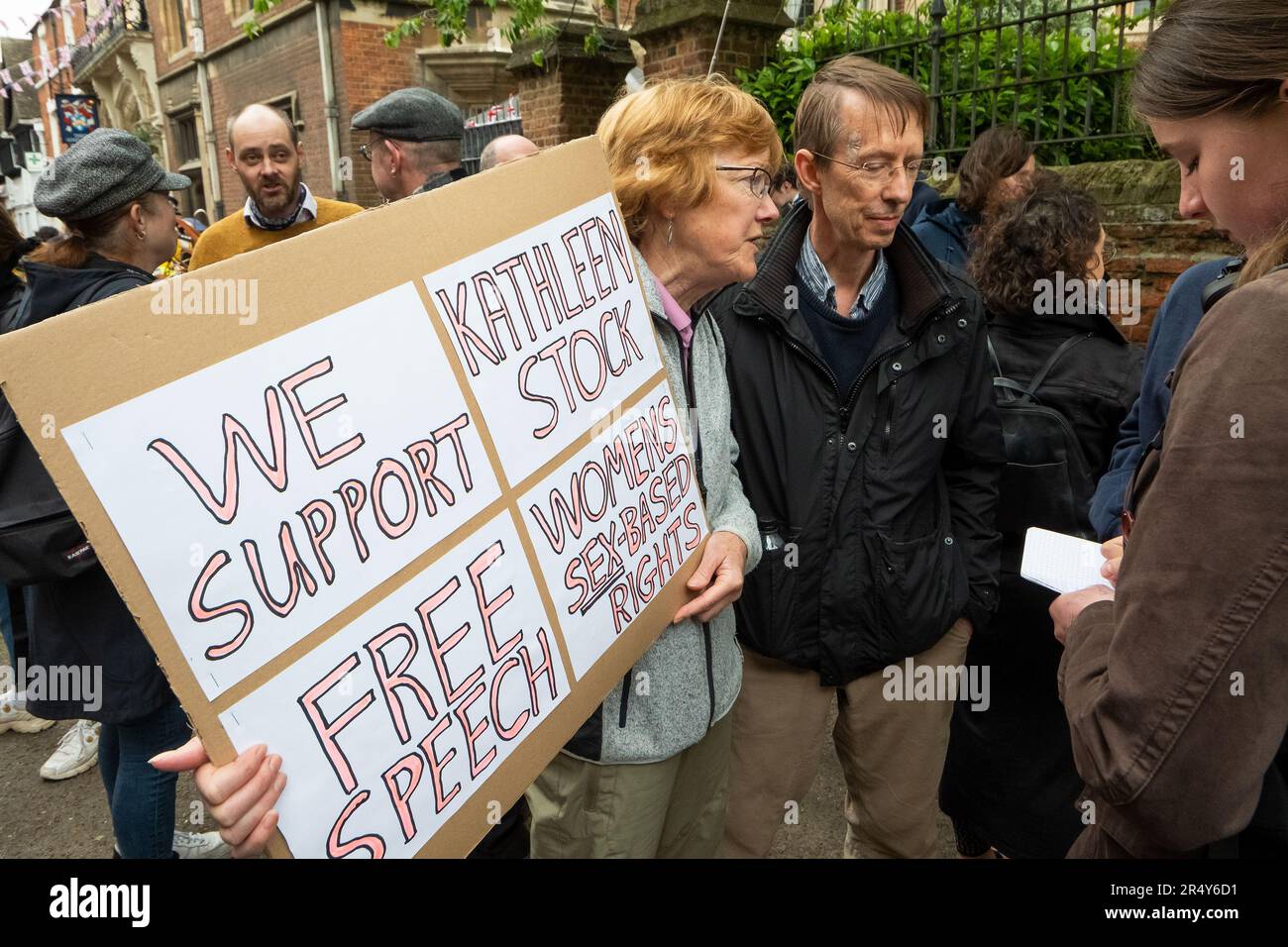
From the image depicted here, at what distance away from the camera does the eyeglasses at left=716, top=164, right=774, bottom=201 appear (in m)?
1.66

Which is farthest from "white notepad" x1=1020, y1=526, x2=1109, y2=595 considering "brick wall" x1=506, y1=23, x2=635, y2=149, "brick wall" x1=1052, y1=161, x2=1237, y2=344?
"brick wall" x1=506, y1=23, x2=635, y2=149

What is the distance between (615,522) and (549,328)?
33 cm

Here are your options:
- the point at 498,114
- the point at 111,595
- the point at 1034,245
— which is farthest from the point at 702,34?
the point at 498,114

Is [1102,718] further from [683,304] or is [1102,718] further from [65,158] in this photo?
[65,158]

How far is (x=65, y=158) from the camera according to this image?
230 cm

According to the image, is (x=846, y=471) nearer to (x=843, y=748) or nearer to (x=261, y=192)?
(x=843, y=748)

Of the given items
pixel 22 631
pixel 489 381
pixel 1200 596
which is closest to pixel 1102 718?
pixel 1200 596

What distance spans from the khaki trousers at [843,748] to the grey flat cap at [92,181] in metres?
2.14

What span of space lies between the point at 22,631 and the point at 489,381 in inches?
80.0

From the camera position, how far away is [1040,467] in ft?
7.03

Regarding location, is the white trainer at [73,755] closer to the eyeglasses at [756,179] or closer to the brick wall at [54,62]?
the eyeglasses at [756,179]

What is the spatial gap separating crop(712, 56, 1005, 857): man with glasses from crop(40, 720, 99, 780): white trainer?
2816 millimetres

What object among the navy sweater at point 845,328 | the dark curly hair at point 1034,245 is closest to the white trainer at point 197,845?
the navy sweater at point 845,328

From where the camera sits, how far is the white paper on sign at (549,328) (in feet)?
3.67
